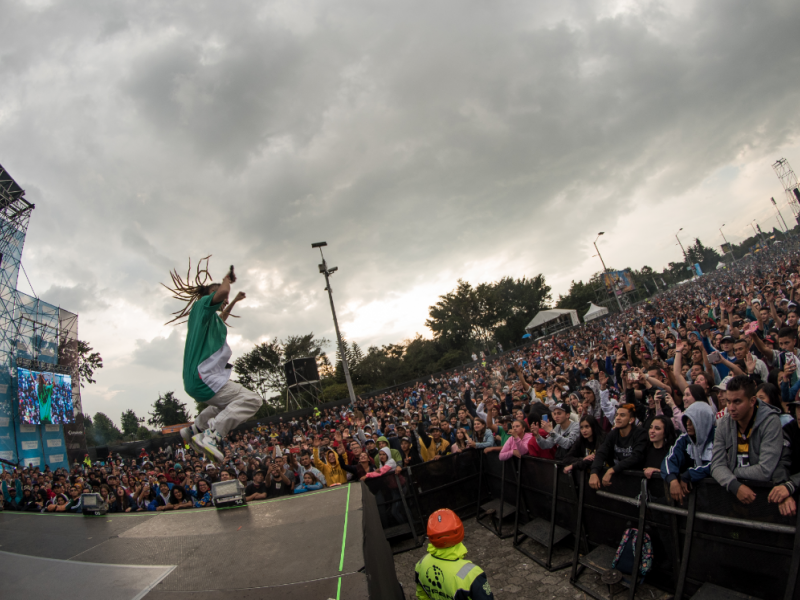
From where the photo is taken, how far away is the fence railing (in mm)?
Result: 2879

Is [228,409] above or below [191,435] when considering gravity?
above

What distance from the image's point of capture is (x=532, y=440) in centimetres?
604

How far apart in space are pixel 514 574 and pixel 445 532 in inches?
131

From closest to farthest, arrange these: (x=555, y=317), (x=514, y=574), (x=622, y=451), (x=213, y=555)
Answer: (x=213, y=555), (x=622, y=451), (x=514, y=574), (x=555, y=317)

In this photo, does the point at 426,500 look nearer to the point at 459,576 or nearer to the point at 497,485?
the point at 497,485

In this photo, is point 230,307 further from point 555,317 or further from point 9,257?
point 555,317

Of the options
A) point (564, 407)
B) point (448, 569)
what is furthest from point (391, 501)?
point (448, 569)

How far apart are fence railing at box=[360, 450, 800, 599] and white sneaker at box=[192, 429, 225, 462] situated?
2942mm

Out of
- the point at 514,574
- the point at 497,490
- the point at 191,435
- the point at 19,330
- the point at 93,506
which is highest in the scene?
the point at 19,330

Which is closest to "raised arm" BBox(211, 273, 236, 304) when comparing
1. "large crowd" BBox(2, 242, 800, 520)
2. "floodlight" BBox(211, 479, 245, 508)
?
"large crowd" BBox(2, 242, 800, 520)

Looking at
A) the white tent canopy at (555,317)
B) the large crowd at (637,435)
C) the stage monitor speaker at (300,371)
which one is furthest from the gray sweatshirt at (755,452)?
the white tent canopy at (555,317)

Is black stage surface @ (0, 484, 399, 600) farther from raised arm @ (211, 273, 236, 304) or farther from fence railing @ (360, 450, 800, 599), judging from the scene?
fence railing @ (360, 450, 800, 599)

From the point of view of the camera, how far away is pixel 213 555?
2.77m

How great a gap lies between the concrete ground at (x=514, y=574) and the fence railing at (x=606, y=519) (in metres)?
0.09
